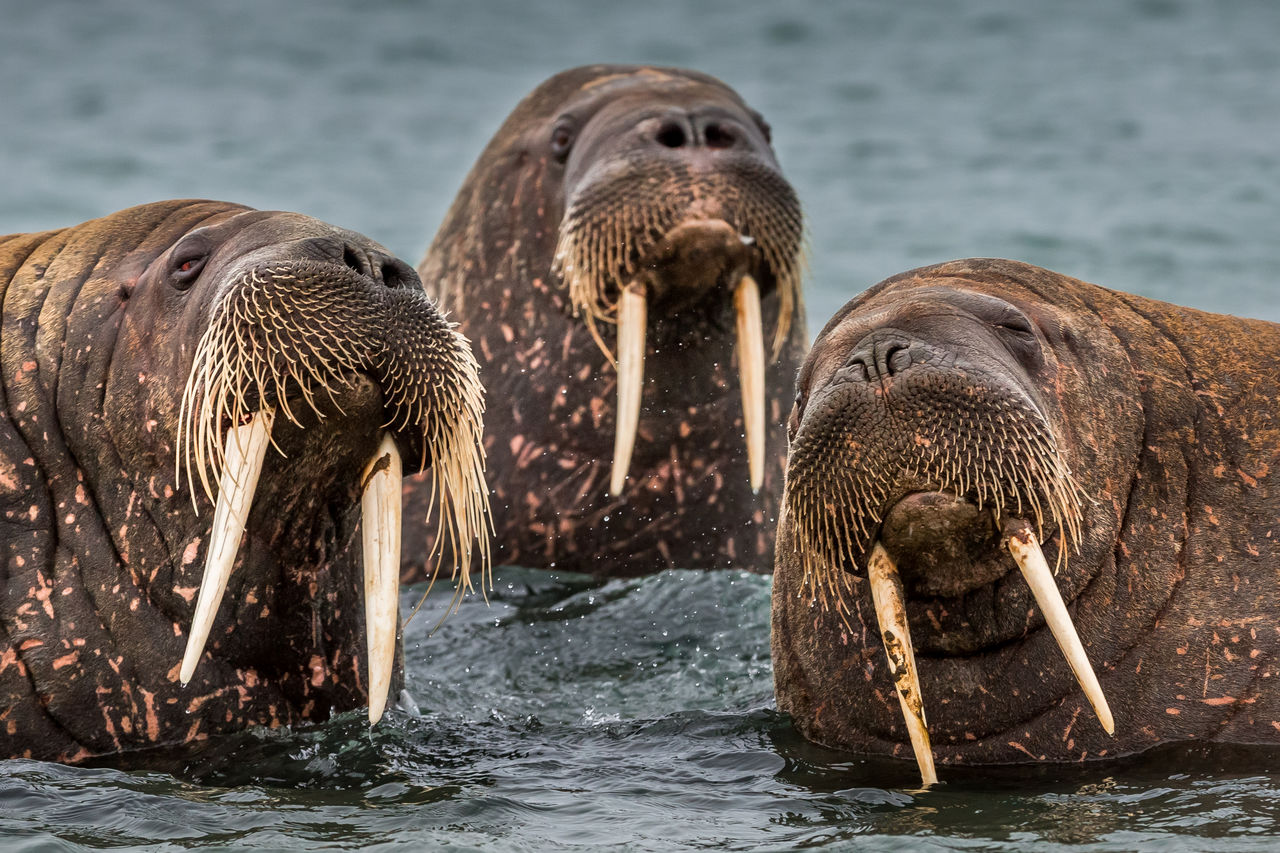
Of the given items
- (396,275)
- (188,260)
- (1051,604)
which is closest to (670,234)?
(396,275)

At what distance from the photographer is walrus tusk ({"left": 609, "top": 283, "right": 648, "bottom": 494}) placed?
812cm

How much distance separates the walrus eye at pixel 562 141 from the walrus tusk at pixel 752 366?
1.26 m

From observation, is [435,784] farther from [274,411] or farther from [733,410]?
[733,410]

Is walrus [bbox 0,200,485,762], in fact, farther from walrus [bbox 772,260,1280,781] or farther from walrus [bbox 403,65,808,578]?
walrus [bbox 403,65,808,578]

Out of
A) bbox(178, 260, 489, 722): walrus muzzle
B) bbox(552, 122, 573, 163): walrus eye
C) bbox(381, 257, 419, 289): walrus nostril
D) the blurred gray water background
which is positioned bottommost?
bbox(178, 260, 489, 722): walrus muzzle

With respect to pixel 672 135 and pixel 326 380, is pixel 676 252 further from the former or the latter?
pixel 326 380

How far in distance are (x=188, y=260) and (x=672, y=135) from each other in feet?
9.77

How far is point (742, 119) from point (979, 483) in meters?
3.94

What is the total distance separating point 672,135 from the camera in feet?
28.2

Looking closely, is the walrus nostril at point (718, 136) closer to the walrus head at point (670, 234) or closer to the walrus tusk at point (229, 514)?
the walrus head at point (670, 234)

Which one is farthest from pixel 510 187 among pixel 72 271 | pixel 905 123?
pixel 905 123

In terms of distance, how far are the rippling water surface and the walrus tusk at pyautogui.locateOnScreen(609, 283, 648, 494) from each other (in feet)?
2.55

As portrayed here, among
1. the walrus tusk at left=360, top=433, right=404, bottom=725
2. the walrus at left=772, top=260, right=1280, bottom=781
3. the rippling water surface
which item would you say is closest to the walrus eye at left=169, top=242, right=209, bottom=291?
the walrus tusk at left=360, top=433, right=404, bottom=725

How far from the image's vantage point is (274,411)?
5648 mm
